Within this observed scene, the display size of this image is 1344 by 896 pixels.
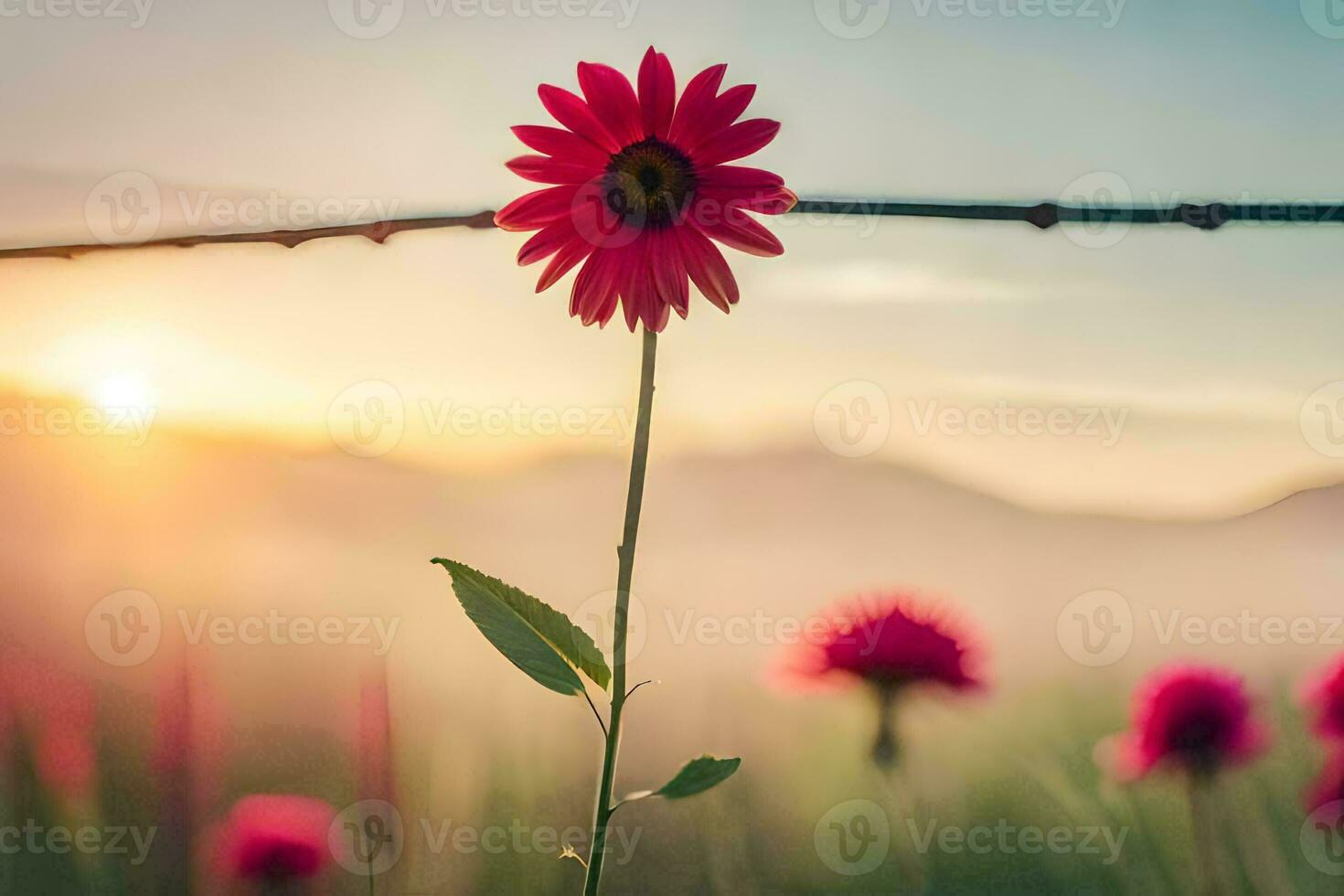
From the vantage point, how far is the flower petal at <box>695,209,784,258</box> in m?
0.55

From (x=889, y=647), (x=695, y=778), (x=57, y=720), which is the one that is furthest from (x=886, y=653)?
(x=57, y=720)

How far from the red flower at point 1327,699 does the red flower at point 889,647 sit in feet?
0.82

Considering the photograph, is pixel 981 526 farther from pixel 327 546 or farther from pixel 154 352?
pixel 154 352

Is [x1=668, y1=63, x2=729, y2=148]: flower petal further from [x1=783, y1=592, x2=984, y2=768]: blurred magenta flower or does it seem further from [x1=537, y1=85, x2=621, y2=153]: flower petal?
[x1=783, y1=592, x2=984, y2=768]: blurred magenta flower

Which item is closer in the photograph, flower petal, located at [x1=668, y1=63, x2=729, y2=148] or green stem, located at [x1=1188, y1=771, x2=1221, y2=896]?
flower petal, located at [x1=668, y1=63, x2=729, y2=148]

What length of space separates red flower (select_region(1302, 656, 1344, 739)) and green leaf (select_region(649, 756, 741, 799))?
469 millimetres

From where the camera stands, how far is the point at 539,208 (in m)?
0.55

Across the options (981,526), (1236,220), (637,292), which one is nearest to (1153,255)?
(1236,220)

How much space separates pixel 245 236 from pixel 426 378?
0.17m

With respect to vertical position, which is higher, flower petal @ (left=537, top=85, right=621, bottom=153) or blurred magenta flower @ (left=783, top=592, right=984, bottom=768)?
flower petal @ (left=537, top=85, right=621, bottom=153)

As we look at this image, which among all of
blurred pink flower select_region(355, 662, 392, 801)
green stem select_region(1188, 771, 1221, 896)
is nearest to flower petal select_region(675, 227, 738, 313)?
blurred pink flower select_region(355, 662, 392, 801)

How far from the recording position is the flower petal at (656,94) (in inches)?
20.7

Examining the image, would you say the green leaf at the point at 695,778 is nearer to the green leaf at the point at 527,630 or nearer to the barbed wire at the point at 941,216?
the green leaf at the point at 527,630

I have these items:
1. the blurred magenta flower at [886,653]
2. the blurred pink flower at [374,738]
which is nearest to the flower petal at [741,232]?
the blurred magenta flower at [886,653]
